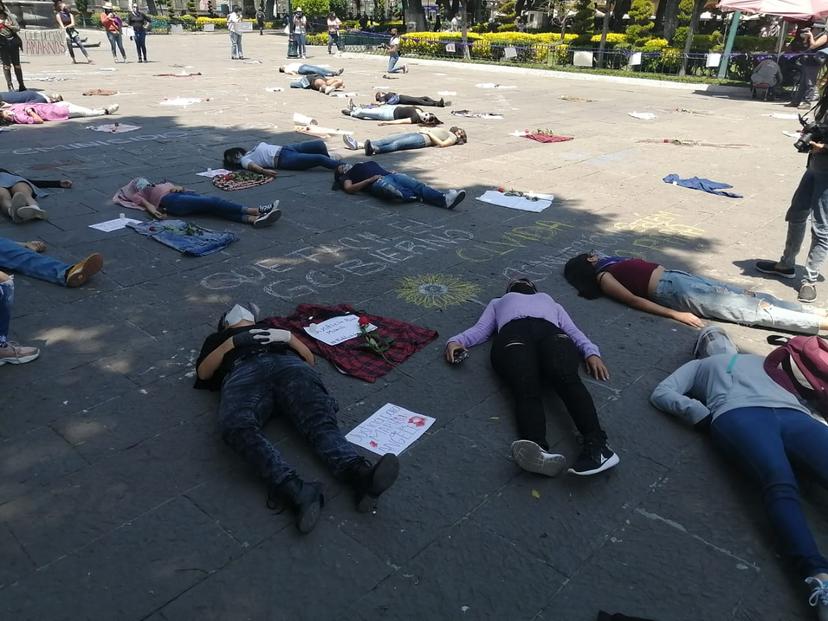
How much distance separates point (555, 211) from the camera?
708cm

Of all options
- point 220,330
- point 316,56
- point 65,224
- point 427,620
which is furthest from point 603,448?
point 316,56

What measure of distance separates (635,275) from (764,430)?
209 centimetres

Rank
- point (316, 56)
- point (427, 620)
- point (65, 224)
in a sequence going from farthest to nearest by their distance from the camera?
point (316, 56) → point (65, 224) → point (427, 620)

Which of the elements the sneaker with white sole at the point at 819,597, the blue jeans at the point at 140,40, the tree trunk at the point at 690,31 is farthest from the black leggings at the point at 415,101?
the blue jeans at the point at 140,40

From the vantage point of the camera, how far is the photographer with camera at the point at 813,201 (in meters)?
4.70

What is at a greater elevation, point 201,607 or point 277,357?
point 277,357

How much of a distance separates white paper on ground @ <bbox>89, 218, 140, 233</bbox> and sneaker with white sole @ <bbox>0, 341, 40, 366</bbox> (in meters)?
2.50

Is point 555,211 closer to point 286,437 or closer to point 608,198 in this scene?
point 608,198

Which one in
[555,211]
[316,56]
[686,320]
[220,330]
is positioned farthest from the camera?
[316,56]

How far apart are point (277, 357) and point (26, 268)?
2943 mm

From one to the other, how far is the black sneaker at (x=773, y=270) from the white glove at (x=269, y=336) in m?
4.42

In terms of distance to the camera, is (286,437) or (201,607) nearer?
(201,607)

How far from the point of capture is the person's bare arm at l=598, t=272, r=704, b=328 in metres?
4.49

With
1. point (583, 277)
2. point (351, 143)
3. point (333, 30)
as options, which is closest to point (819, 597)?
point (583, 277)
